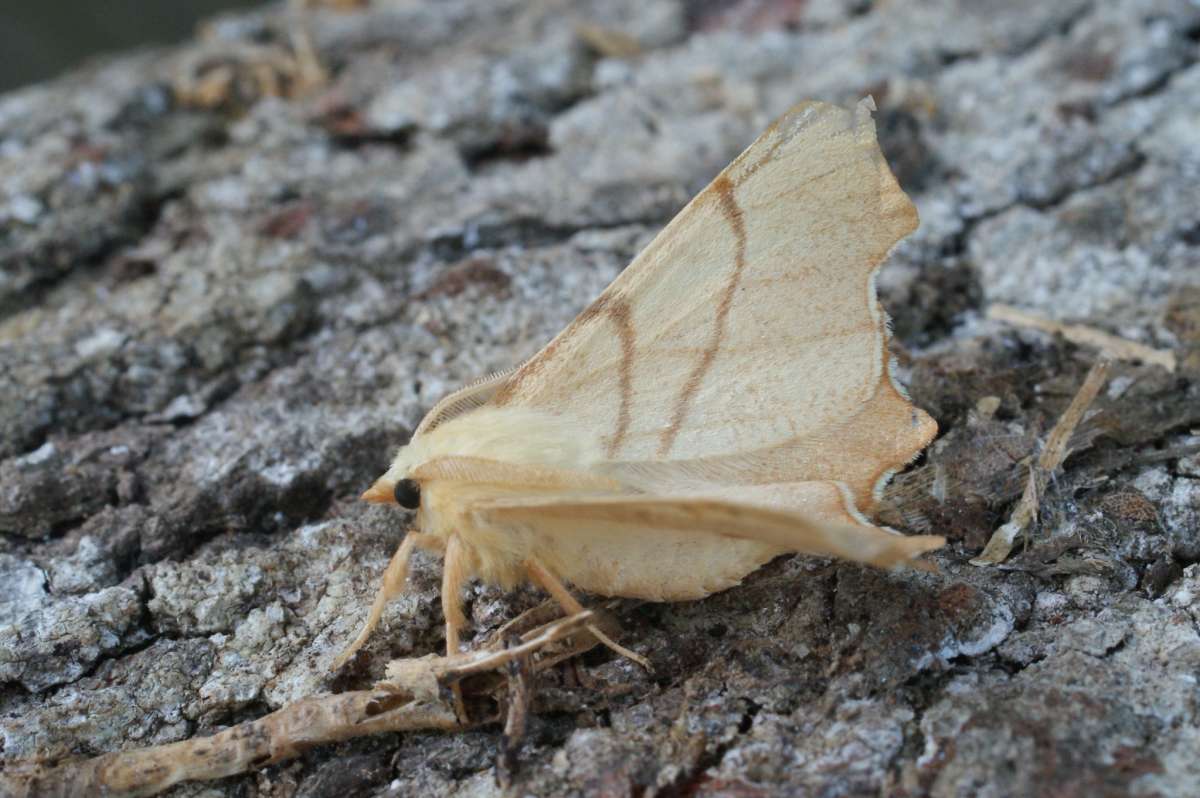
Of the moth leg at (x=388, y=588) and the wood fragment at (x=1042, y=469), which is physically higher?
the moth leg at (x=388, y=588)

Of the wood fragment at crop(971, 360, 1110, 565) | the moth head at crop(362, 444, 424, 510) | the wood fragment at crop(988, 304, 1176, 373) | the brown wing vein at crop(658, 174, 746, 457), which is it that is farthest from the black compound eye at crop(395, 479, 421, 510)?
the wood fragment at crop(988, 304, 1176, 373)

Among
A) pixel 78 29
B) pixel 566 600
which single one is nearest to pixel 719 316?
pixel 566 600

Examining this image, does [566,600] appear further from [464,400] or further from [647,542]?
[464,400]

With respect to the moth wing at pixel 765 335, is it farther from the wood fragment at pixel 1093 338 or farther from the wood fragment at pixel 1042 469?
the wood fragment at pixel 1093 338

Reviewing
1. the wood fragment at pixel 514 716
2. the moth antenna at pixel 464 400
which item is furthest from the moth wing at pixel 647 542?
the moth antenna at pixel 464 400

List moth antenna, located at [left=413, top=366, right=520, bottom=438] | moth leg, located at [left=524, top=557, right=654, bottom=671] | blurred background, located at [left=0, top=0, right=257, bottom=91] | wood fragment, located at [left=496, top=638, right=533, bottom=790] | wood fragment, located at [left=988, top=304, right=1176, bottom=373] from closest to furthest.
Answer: wood fragment, located at [left=496, top=638, right=533, bottom=790] < moth leg, located at [left=524, top=557, right=654, bottom=671] < moth antenna, located at [left=413, top=366, right=520, bottom=438] < wood fragment, located at [left=988, top=304, right=1176, bottom=373] < blurred background, located at [left=0, top=0, right=257, bottom=91]

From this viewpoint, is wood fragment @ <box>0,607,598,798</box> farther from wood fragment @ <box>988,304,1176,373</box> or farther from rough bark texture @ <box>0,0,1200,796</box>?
wood fragment @ <box>988,304,1176,373</box>

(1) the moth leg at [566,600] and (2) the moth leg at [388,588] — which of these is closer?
(1) the moth leg at [566,600]
